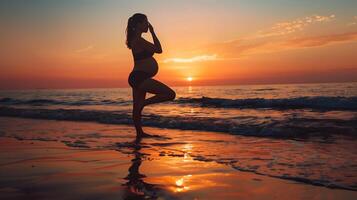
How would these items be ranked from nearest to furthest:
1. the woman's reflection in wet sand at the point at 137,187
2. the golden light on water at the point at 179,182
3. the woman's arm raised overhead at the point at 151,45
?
the woman's reflection in wet sand at the point at 137,187
the golden light on water at the point at 179,182
the woman's arm raised overhead at the point at 151,45

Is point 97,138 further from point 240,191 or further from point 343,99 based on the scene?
point 343,99

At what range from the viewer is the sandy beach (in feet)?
9.41

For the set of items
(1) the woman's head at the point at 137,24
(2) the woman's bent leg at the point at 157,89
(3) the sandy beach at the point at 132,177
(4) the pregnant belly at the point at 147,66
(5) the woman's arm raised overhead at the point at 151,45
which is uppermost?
(1) the woman's head at the point at 137,24

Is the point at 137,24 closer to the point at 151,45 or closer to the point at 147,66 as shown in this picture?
the point at 151,45

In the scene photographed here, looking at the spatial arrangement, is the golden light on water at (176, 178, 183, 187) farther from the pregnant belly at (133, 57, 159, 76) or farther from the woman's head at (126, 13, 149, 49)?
the woman's head at (126, 13, 149, 49)

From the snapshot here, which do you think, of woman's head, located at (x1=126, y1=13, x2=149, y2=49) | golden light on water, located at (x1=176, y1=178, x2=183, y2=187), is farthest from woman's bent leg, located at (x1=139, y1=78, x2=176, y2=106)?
golden light on water, located at (x1=176, y1=178, x2=183, y2=187)

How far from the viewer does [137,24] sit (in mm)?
6539

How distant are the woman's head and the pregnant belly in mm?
506

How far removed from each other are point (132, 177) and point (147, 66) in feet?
11.1

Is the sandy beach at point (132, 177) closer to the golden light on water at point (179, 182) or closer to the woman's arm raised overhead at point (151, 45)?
the golden light on water at point (179, 182)

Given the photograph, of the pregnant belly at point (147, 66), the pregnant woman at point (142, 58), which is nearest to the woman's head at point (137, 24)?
the pregnant woman at point (142, 58)

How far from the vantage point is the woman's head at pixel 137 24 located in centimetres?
654

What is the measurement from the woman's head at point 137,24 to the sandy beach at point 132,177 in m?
2.32

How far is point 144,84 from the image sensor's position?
21.5 feet
